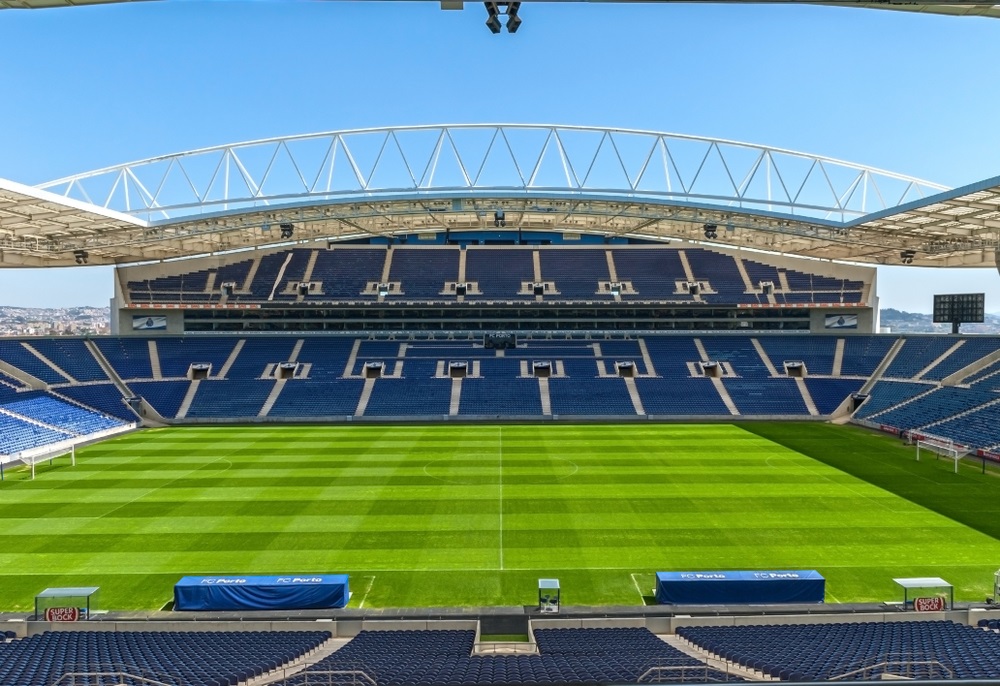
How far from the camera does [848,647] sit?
9883mm

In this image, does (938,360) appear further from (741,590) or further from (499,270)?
(741,590)

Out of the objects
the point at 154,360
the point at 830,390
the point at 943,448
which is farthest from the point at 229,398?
the point at 830,390

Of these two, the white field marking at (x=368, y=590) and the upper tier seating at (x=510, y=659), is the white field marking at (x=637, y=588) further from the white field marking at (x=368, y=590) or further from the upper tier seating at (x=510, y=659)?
the white field marking at (x=368, y=590)

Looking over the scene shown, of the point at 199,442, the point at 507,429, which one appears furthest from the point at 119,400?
the point at 507,429

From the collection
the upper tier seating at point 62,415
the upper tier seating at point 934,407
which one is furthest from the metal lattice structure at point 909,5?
the upper tier seating at point 62,415

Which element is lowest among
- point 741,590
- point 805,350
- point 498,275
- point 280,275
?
point 741,590

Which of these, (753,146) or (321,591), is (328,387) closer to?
(321,591)

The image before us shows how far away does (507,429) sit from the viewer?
113ft

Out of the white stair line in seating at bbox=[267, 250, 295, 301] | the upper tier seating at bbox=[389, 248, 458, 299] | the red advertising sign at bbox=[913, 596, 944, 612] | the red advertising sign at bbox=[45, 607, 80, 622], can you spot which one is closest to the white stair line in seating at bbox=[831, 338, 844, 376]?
the upper tier seating at bbox=[389, 248, 458, 299]

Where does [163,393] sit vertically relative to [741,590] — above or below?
above

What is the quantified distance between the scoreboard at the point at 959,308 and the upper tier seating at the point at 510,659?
139 feet

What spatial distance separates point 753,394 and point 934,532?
23140 millimetres

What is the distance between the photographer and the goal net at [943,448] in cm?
2499

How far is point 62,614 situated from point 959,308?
51952 mm
